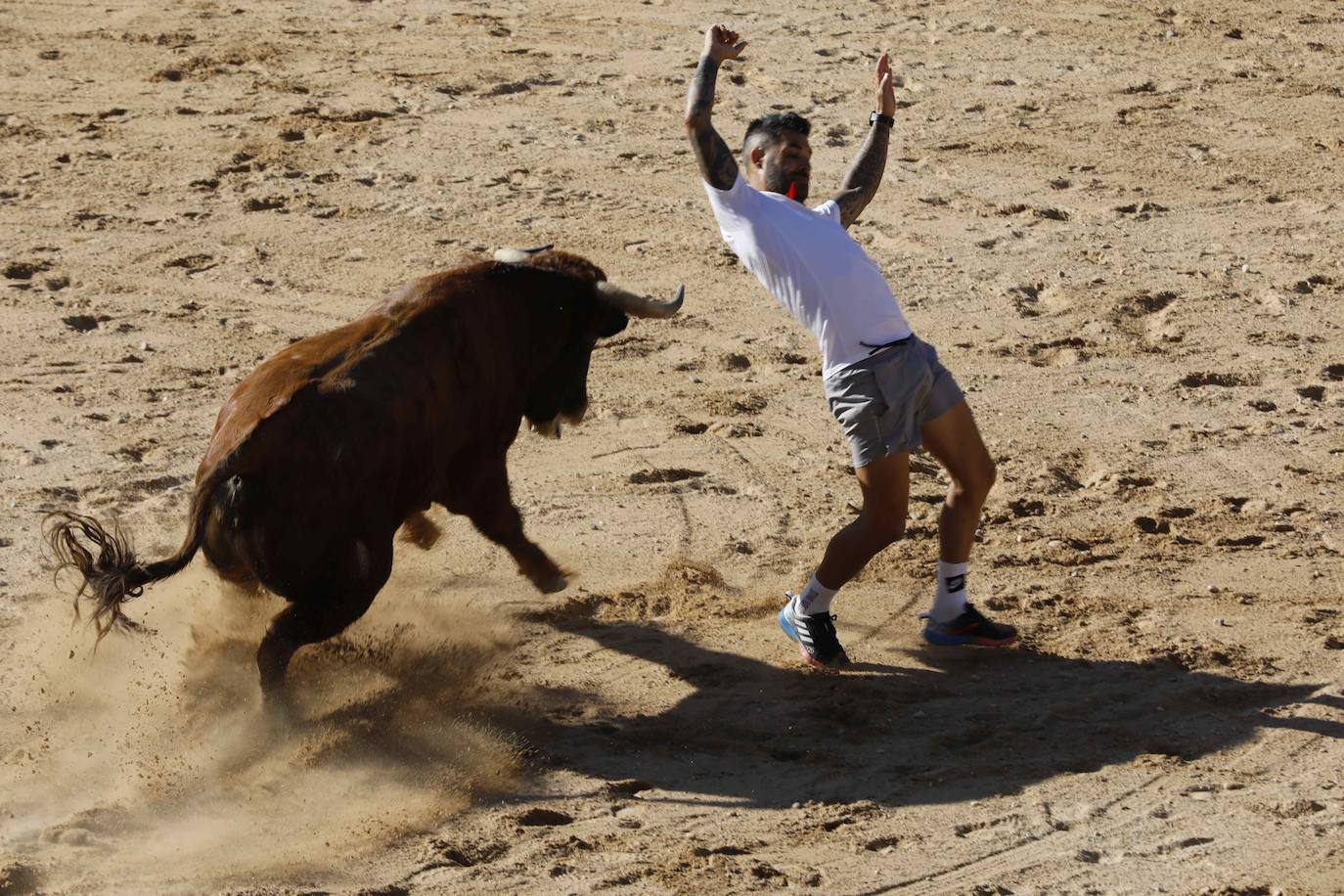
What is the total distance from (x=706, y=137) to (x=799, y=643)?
78.6 inches

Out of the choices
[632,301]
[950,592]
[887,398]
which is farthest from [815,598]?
[632,301]

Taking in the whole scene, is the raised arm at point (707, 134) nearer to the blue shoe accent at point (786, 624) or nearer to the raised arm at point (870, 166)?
the raised arm at point (870, 166)

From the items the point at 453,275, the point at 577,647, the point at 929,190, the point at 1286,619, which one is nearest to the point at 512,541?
the point at 577,647

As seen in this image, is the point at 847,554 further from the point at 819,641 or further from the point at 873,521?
the point at 819,641

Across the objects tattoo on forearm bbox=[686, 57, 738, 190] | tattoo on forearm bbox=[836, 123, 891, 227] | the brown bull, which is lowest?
the brown bull

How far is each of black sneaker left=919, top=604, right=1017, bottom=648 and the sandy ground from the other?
0.09 m

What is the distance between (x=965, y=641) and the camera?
21.8ft

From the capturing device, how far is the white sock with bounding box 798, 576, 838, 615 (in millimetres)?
6414

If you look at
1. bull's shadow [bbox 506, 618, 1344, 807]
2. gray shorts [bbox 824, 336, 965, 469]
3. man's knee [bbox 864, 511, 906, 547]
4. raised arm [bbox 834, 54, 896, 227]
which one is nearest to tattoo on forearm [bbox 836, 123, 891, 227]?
raised arm [bbox 834, 54, 896, 227]

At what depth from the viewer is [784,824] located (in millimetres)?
5418

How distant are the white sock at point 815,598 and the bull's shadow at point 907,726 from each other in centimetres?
25

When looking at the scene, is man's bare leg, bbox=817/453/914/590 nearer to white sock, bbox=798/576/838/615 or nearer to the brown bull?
white sock, bbox=798/576/838/615

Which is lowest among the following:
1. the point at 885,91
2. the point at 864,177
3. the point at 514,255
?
the point at 514,255

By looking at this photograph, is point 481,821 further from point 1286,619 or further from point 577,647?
point 1286,619
